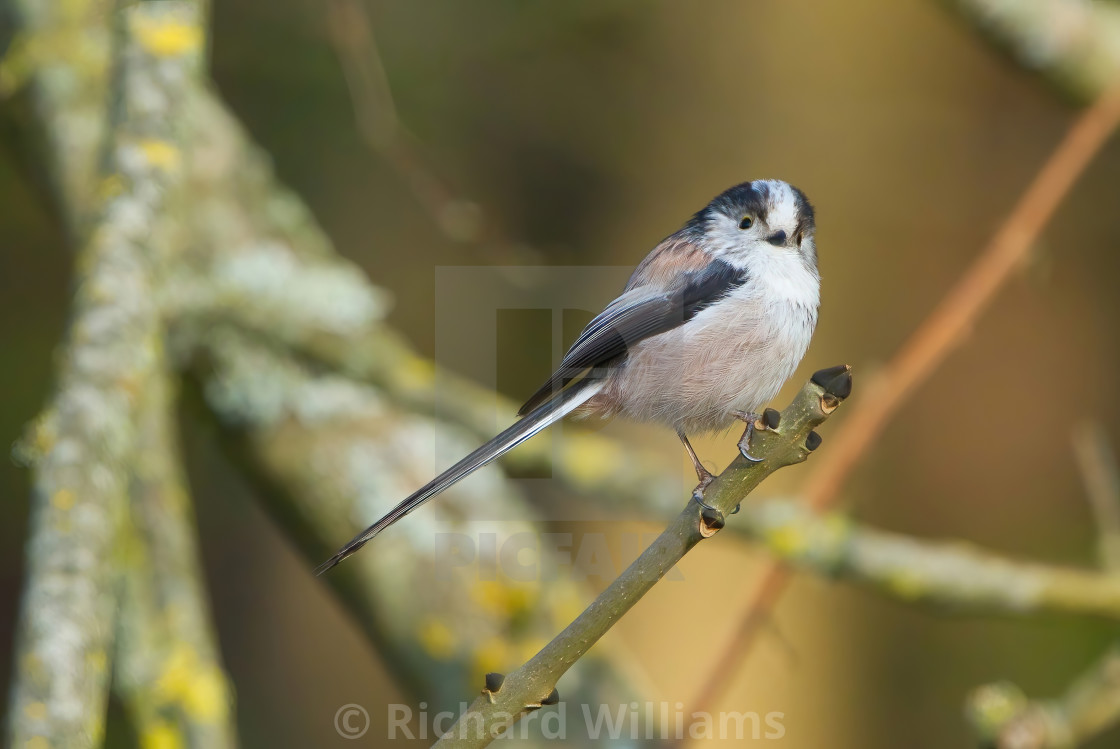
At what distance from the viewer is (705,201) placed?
377cm

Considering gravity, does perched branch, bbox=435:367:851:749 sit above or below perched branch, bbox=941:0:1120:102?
below

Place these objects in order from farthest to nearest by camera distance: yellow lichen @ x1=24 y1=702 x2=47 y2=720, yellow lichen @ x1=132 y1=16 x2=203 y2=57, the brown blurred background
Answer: the brown blurred background, yellow lichen @ x1=132 y1=16 x2=203 y2=57, yellow lichen @ x1=24 y1=702 x2=47 y2=720

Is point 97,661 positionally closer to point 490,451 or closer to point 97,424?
point 97,424

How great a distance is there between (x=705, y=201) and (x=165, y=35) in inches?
88.3

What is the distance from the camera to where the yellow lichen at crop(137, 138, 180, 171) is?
1896 millimetres

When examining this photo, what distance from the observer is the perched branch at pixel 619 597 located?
3.30 feet

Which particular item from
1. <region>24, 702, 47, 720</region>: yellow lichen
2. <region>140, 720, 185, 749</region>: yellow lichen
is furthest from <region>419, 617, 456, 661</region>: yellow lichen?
<region>24, 702, 47, 720</region>: yellow lichen

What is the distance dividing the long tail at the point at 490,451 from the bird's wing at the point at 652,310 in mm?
39

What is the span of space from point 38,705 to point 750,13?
3758 mm

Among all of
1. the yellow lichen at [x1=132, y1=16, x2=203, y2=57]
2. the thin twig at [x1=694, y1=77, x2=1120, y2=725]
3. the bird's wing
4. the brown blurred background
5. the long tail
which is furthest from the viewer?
the brown blurred background

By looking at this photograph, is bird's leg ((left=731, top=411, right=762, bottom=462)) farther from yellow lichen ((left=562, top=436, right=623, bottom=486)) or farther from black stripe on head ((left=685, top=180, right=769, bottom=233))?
yellow lichen ((left=562, top=436, right=623, bottom=486))

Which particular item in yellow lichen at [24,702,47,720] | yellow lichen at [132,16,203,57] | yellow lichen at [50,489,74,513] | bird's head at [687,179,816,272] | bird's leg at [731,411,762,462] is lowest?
yellow lichen at [24,702,47,720]

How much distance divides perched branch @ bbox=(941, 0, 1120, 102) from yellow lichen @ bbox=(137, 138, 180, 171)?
6.47 ft

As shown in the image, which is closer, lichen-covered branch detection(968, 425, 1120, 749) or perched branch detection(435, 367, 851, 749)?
perched branch detection(435, 367, 851, 749)
